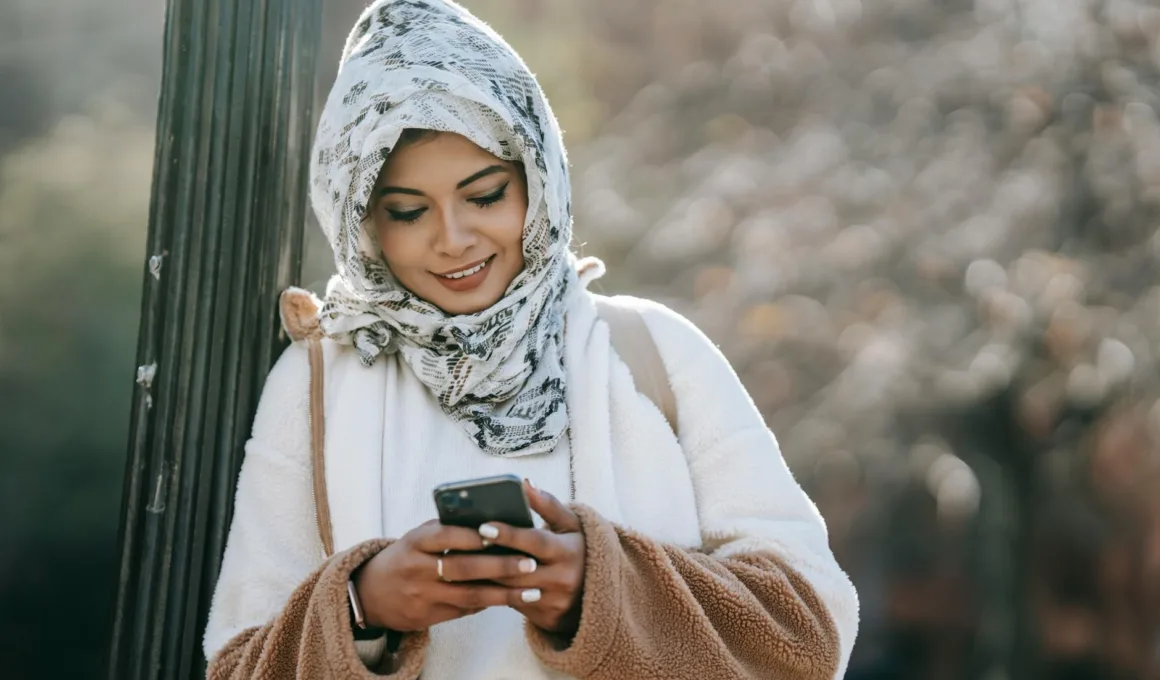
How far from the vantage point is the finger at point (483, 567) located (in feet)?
6.04

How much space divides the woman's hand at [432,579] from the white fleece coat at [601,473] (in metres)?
0.24

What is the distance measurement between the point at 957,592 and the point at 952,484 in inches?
30.1

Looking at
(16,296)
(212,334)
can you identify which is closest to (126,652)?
(212,334)

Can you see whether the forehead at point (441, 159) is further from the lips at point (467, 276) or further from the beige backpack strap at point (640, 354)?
the beige backpack strap at point (640, 354)

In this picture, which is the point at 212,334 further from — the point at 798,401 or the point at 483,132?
the point at 798,401

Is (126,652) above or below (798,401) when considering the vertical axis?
below

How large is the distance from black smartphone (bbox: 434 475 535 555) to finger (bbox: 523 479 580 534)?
0.05 metres

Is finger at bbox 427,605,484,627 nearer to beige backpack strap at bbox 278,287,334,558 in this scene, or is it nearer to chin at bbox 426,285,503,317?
beige backpack strap at bbox 278,287,334,558

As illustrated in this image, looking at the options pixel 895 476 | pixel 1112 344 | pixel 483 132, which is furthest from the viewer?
pixel 895 476

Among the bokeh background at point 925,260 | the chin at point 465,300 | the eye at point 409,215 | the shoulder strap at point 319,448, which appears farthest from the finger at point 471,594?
the bokeh background at point 925,260

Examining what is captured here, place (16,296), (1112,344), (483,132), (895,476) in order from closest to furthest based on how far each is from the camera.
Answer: (483,132)
(16,296)
(1112,344)
(895,476)

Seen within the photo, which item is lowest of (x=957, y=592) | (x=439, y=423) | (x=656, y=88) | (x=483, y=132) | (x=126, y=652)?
(x=957, y=592)

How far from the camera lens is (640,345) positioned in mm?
2430

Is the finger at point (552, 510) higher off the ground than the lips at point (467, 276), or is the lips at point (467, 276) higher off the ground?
the lips at point (467, 276)
